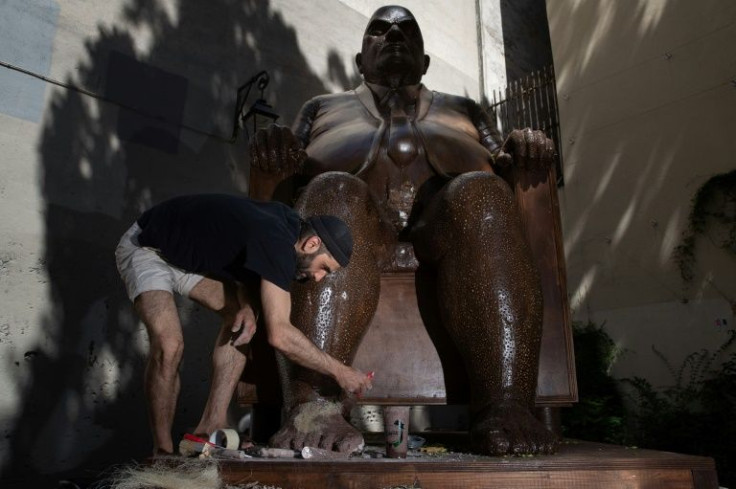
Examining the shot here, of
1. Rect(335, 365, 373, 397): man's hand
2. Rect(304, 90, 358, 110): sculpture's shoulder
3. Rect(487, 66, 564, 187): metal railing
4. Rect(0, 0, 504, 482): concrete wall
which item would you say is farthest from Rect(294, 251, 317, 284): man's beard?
Rect(487, 66, 564, 187): metal railing

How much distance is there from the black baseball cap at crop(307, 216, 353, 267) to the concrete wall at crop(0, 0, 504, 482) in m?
2.79

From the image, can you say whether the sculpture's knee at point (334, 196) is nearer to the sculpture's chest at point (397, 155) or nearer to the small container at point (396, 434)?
the sculpture's chest at point (397, 155)

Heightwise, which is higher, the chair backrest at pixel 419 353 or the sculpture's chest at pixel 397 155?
the sculpture's chest at pixel 397 155

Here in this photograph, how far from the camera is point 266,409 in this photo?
246 centimetres

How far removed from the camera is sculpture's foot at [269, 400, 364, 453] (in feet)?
5.87

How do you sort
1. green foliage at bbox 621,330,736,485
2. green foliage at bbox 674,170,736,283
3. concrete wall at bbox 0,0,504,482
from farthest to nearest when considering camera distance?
green foliage at bbox 674,170,736,283 → green foliage at bbox 621,330,736,485 → concrete wall at bbox 0,0,504,482

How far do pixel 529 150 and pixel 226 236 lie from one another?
4.36 ft

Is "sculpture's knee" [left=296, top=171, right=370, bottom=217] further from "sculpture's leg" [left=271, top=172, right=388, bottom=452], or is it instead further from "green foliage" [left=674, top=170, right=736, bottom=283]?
"green foliage" [left=674, top=170, right=736, bottom=283]

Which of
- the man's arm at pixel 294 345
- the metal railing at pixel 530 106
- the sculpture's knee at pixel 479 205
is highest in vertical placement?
the metal railing at pixel 530 106

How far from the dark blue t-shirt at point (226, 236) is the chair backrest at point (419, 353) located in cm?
40

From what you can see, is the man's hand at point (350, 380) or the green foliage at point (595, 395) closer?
the man's hand at point (350, 380)

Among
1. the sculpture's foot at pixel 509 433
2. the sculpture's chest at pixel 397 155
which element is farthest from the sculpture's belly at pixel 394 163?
the sculpture's foot at pixel 509 433

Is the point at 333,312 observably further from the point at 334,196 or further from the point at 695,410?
the point at 695,410

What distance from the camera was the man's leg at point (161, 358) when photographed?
225cm
